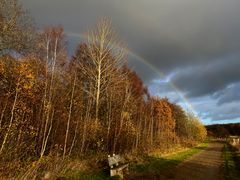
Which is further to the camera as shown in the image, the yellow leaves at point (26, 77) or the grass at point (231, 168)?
the grass at point (231, 168)

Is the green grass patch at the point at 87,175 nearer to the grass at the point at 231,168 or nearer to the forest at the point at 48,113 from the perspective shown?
the forest at the point at 48,113

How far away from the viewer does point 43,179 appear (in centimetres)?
1021

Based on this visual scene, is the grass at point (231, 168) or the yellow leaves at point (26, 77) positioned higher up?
the yellow leaves at point (26, 77)

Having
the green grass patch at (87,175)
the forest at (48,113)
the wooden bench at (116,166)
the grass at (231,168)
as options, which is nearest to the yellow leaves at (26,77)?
the forest at (48,113)

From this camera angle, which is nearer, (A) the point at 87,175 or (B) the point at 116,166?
(A) the point at 87,175

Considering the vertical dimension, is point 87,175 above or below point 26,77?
below

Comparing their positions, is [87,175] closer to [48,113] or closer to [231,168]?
[48,113]

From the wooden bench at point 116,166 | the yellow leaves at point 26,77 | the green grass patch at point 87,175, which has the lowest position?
the green grass patch at point 87,175

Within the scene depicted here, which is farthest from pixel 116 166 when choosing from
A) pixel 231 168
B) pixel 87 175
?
pixel 231 168

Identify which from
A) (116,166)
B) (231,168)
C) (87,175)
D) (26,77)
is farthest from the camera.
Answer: (231,168)

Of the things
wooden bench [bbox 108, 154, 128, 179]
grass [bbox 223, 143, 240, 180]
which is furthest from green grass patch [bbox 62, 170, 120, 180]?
grass [bbox 223, 143, 240, 180]

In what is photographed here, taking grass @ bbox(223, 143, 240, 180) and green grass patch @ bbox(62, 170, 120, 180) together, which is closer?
green grass patch @ bbox(62, 170, 120, 180)

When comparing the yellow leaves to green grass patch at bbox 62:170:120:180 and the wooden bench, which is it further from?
the wooden bench

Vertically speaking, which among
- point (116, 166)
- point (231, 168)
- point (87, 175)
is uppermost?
point (231, 168)
